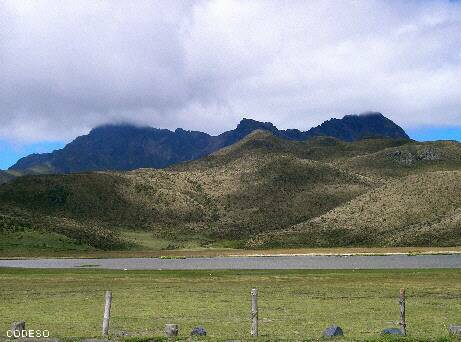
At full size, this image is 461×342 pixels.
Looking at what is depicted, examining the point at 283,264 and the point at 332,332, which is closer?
the point at 332,332

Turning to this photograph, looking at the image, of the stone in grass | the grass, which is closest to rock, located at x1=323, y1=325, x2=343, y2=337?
the stone in grass

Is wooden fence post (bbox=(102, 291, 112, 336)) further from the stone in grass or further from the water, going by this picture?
the water

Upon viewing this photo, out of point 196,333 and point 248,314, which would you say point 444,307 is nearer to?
point 248,314

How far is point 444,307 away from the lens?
39219 millimetres

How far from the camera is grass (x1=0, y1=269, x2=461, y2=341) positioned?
31.2 meters

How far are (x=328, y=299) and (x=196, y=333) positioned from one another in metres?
21.9

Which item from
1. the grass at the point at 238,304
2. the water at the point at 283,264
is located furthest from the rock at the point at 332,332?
the water at the point at 283,264

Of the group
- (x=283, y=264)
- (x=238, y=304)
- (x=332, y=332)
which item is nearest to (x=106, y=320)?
(x=332, y=332)

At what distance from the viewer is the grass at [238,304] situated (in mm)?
31172

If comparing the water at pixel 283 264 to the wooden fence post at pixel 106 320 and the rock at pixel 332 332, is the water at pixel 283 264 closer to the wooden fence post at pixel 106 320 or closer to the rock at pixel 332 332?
the rock at pixel 332 332

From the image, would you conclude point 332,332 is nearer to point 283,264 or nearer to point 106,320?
point 106,320

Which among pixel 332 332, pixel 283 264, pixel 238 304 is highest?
pixel 332 332

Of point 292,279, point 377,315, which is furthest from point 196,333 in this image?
point 292,279

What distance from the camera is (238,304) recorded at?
42.8m
